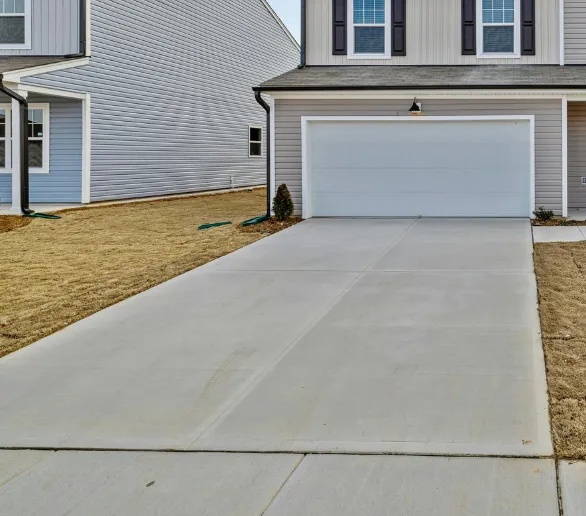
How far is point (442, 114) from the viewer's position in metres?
15.9

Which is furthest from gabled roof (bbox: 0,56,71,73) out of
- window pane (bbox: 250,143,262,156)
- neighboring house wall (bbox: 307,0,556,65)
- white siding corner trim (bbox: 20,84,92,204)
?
window pane (bbox: 250,143,262,156)

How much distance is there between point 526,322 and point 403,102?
9.51 metres

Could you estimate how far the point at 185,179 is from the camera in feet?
81.2

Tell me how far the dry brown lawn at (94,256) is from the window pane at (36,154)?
2.01m

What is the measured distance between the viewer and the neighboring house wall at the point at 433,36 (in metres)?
16.9

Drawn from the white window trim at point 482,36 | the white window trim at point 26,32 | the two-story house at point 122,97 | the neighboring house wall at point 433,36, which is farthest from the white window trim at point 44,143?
the white window trim at point 482,36

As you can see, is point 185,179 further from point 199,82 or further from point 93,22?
point 93,22

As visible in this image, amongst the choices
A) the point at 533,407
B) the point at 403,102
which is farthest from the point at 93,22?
the point at 533,407

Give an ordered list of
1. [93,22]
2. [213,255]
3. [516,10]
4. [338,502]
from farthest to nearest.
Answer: [93,22], [516,10], [213,255], [338,502]

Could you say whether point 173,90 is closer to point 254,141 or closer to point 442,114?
point 254,141

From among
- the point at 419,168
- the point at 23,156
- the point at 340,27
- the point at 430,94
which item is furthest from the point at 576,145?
the point at 23,156

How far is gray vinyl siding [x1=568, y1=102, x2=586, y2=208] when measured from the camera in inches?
665

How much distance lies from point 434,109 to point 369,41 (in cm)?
261

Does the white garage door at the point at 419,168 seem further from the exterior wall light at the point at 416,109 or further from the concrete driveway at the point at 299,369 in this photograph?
the concrete driveway at the point at 299,369
